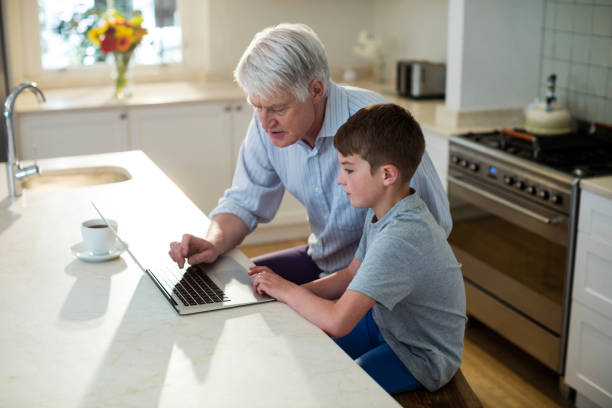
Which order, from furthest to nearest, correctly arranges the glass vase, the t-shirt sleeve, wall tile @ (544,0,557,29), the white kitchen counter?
the glass vase → wall tile @ (544,0,557,29) → the t-shirt sleeve → the white kitchen counter

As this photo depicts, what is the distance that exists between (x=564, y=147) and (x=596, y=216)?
1.66ft

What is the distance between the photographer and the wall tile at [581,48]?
3264 millimetres

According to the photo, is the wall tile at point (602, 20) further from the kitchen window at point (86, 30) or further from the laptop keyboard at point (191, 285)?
the kitchen window at point (86, 30)

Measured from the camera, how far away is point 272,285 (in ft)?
5.37

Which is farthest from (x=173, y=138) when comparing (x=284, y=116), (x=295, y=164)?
(x=284, y=116)

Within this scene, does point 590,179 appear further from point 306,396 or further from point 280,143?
point 306,396

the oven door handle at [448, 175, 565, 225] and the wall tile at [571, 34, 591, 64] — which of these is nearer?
the oven door handle at [448, 175, 565, 225]

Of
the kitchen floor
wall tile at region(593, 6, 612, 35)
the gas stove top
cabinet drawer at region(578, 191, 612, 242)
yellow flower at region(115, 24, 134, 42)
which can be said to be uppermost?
wall tile at region(593, 6, 612, 35)

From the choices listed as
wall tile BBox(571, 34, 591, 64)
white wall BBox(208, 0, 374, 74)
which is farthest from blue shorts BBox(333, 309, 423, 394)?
white wall BBox(208, 0, 374, 74)

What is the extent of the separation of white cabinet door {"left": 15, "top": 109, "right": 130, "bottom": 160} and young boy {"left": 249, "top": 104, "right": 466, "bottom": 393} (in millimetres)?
2447

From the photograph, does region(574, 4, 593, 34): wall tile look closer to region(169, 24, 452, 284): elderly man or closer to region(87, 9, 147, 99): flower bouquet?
region(169, 24, 452, 284): elderly man

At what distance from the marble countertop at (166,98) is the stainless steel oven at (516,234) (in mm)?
359

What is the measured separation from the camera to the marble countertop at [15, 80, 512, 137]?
3.75m

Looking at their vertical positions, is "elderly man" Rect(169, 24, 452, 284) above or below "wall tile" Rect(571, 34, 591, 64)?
below
